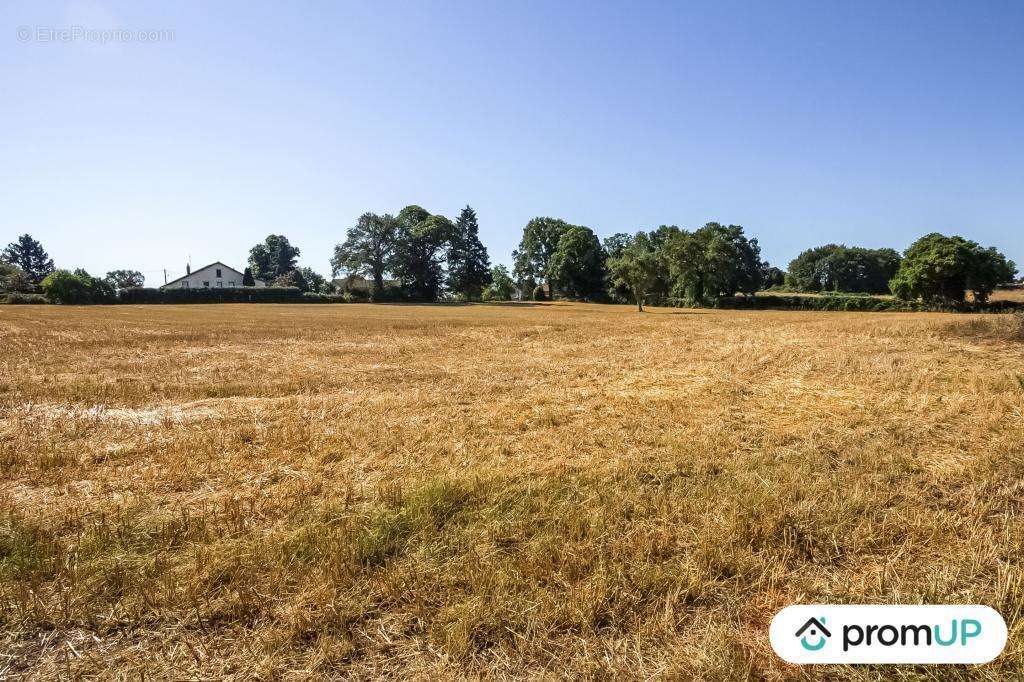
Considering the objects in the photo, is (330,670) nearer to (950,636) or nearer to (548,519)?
(548,519)

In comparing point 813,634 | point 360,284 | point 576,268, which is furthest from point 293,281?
point 813,634

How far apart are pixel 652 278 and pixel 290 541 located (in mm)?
51839

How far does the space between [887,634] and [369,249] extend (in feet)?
312

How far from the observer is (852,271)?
11931 centimetres

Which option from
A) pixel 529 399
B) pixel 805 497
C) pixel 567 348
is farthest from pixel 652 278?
pixel 805 497

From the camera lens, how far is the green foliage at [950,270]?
163 ft

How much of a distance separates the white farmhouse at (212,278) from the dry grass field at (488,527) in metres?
113

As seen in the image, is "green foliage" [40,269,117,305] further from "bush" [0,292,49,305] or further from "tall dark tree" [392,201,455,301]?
"tall dark tree" [392,201,455,301]

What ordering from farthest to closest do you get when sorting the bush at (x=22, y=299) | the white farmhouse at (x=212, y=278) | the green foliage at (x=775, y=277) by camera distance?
the green foliage at (x=775, y=277), the white farmhouse at (x=212, y=278), the bush at (x=22, y=299)

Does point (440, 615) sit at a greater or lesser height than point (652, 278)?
lesser

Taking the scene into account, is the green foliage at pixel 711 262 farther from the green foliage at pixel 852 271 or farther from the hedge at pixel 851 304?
the green foliage at pixel 852 271

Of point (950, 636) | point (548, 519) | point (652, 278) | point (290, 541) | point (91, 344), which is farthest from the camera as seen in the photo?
point (652, 278)

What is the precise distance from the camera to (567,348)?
18047mm

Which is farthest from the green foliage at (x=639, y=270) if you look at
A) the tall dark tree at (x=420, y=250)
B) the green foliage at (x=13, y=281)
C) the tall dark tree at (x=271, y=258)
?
the tall dark tree at (x=271, y=258)
